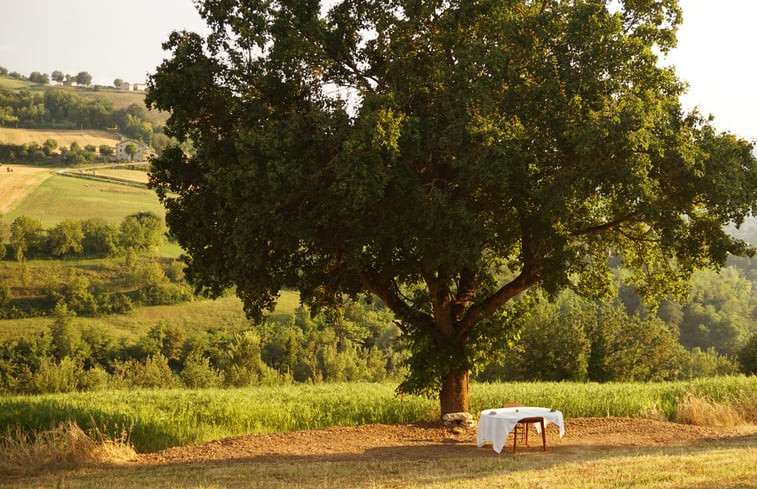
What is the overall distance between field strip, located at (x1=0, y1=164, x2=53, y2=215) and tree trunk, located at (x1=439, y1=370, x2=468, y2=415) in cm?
12452

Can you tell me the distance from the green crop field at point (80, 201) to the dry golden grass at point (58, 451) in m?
118

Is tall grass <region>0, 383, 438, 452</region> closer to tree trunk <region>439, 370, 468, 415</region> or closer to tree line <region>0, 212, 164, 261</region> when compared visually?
tree trunk <region>439, 370, 468, 415</region>

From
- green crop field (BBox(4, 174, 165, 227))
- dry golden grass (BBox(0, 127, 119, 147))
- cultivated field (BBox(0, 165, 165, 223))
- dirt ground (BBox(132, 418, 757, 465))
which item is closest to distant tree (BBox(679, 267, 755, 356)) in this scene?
green crop field (BBox(4, 174, 165, 227))

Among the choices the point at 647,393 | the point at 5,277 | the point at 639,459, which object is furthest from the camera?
the point at 5,277

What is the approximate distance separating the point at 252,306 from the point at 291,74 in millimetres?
5773

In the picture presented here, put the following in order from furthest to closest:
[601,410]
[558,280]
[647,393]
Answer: [647,393] < [601,410] < [558,280]

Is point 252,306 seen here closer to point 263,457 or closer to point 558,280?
point 263,457

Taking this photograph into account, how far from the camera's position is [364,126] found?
50.8ft

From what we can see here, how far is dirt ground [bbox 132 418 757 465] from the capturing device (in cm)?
1675

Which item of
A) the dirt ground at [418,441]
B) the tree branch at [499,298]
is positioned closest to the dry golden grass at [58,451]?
the dirt ground at [418,441]

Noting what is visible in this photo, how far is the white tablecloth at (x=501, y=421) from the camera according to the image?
631 inches

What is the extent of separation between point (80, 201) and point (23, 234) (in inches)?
784

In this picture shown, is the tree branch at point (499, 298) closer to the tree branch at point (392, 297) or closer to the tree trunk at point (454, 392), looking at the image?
the tree branch at point (392, 297)

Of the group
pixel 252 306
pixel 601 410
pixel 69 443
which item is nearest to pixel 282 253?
pixel 252 306
